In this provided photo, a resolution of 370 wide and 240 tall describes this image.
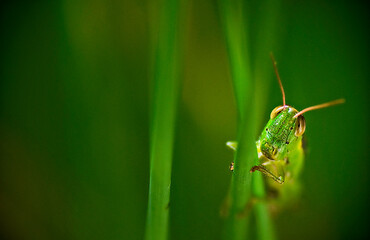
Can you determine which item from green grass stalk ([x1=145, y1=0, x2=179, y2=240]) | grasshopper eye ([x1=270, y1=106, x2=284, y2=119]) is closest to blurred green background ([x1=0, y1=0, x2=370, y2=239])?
grasshopper eye ([x1=270, y1=106, x2=284, y2=119])

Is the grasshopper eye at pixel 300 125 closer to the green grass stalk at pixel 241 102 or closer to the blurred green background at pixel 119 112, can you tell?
the blurred green background at pixel 119 112

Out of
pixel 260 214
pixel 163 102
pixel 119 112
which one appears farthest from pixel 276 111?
pixel 163 102

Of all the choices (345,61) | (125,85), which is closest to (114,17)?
(125,85)

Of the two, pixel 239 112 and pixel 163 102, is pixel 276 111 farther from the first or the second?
pixel 163 102

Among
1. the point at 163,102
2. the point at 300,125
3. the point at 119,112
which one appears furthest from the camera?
the point at 300,125

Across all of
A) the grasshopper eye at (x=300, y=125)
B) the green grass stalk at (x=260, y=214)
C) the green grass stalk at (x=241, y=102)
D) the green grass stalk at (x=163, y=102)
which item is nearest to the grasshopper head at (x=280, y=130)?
the grasshopper eye at (x=300, y=125)

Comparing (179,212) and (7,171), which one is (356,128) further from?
(7,171)

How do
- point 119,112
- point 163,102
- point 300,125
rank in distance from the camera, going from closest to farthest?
point 163,102 → point 119,112 → point 300,125

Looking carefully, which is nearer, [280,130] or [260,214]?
[260,214]

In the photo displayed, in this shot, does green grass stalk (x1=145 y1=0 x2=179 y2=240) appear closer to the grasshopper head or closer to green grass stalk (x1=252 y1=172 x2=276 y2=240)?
green grass stalk (x1=252 y1=172 x2=276 y2=240)
